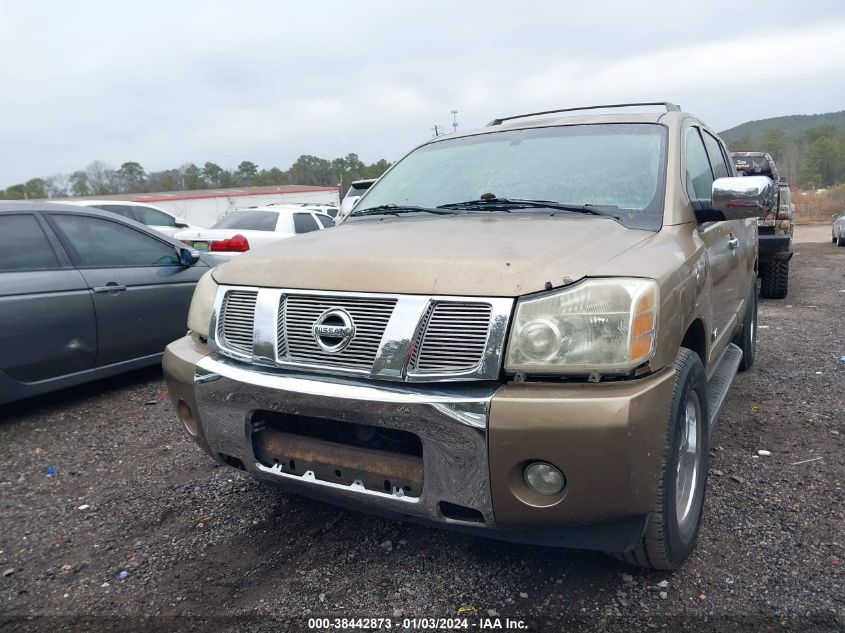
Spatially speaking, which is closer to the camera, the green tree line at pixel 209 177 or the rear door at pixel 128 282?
the rear door at pixel 128 282

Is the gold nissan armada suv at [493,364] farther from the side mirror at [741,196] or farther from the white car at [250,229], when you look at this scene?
the white car at [250,229]

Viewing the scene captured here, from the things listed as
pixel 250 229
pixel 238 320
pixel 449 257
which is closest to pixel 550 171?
pixel 449 257

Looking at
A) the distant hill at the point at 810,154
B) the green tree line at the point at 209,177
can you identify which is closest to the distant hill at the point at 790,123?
the distant hill at the point at 810,154

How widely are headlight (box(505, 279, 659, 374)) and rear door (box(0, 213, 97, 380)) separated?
3.54 m

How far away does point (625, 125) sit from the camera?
3182mm

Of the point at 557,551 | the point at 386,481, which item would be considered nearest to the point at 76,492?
the point at 386,481

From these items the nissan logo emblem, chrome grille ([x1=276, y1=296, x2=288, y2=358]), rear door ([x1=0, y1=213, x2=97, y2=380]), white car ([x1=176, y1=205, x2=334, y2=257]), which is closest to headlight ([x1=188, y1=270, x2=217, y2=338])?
chrome grille ([x1=276, y1=296, x2=288, y2=358])

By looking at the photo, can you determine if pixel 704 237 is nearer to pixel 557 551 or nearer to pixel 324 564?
pixel 557 551

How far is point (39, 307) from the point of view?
418 cm

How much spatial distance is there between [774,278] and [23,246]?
8.39 meters

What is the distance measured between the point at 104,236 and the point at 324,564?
346 cm

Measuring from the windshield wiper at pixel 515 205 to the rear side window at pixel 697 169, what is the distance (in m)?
0.58

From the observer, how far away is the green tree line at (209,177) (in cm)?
6391

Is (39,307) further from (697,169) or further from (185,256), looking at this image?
(697,169)
